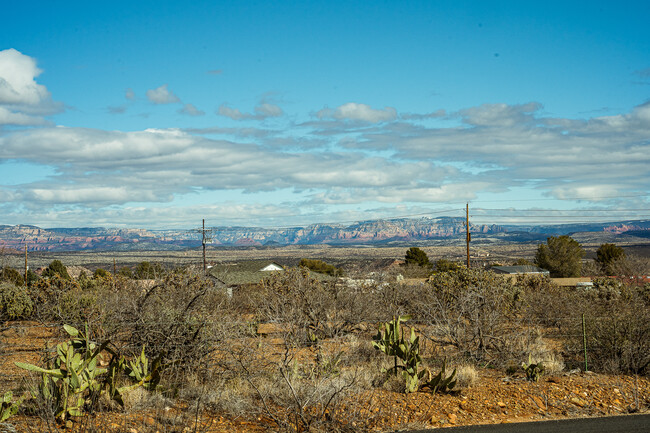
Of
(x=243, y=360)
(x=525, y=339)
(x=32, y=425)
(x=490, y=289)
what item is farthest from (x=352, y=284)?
(x=32, y=425)

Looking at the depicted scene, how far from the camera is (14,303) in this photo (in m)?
24.4

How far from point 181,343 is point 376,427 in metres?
4.76

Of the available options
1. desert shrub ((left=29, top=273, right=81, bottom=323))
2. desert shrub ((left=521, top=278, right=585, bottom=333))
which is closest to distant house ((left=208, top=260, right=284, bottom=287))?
desert shrub ((left=29, top=273, right=81, bottom=323))

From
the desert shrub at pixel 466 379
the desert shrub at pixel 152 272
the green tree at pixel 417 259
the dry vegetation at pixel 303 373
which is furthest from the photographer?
the green tree at pixel 417 259

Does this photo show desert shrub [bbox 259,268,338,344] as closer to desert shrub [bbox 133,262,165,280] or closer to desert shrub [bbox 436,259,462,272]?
desert shrub [bbox 133,262,165,280]

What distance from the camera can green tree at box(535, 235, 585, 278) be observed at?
60.9m

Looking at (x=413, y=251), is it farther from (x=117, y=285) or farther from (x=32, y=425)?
(x=32, y=425)

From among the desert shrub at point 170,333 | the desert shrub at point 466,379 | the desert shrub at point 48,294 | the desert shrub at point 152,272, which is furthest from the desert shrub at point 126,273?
the desert shrub at point 466,379

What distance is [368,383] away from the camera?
11602mm

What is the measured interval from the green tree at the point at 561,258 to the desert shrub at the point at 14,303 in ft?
170

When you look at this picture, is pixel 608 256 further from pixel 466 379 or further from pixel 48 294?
pixel 466 379

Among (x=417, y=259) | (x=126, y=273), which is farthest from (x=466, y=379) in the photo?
(x=417, y=259)

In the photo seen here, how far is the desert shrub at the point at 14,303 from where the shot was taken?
2397cm

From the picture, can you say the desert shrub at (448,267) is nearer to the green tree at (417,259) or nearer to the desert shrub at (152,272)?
the green tree at (417,259)
